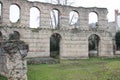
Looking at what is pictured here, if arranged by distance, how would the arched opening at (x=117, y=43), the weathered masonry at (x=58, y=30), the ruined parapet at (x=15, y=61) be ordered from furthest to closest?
the arched opening at (x=117, y=43)
the weathered masonry at (x=58, y=30)
the ruined parapet at (x=15, y=61)

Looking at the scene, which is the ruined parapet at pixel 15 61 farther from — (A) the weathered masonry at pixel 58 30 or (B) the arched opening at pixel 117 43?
(B) the arched opening at pixel 117 43

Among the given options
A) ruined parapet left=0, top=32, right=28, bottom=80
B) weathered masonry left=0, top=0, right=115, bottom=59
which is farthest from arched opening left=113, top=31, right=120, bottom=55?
ruined parapet left=0, top=32, right=28, bottom=80

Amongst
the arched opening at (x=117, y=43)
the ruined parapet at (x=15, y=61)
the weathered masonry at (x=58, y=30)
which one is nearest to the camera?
the ruined parapet at (x=15, y=61)

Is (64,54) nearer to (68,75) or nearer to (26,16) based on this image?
(26,16)

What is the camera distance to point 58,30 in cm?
3378

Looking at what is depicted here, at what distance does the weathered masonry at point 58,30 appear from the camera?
31.4m

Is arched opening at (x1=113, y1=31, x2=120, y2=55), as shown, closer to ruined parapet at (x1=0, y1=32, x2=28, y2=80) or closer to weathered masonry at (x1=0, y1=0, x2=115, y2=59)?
weathered masonry at (x1=0, y1=0, x2=115, y2=59)

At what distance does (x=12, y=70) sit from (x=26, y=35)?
16884mm

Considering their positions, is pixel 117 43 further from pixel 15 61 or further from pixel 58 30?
pixel 15 61

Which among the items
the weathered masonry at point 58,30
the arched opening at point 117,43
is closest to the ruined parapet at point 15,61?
the weathered masonry at point 58,30

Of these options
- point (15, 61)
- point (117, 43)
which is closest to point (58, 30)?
point (117, 43)

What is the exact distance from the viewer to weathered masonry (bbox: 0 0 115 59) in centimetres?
3136

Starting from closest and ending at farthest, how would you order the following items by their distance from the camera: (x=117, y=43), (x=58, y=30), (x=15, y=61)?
(x=15, y=61), (x=58, y=30), (x=117, y=43)

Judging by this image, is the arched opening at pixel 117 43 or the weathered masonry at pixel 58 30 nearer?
the weathered masonry at pixel 58 30
